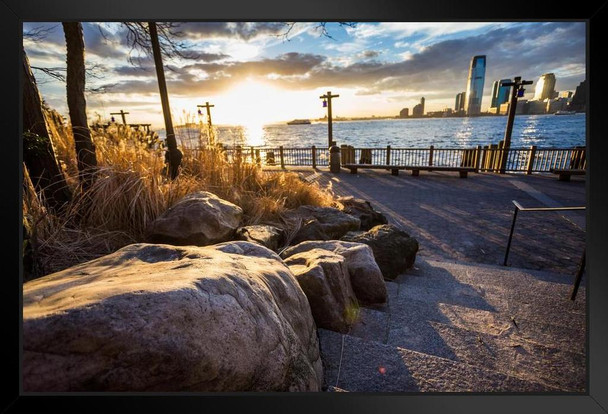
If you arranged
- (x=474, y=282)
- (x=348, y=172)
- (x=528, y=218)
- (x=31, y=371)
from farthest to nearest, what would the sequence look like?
1. (x=348, y=172)
2. (x=528, y=218)
3. (x=474, y=282)
4. (x=31, y=371)

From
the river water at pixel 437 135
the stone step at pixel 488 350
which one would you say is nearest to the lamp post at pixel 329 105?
the river water at pixel 437 135

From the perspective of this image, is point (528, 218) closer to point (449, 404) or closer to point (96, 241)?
point (449, 404)

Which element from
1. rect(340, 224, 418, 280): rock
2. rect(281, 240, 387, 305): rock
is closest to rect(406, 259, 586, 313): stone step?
rect(340, 224, 418, 280): rock

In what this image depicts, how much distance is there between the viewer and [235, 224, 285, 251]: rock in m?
2.62

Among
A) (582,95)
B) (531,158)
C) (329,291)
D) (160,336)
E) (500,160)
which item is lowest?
(329,291)

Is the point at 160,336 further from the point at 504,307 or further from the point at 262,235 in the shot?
the point at 504,307

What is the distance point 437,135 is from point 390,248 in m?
70.5

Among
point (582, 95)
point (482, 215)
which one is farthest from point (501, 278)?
point (482, 215)

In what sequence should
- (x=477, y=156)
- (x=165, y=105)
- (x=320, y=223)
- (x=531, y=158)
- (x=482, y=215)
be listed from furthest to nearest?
(x=477, y=156) < (x=531, y=158) < (x=482, y=215) < (x=165, y=105) < (x=320, y=223)

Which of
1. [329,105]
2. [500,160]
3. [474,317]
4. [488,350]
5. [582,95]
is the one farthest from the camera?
[329,105]

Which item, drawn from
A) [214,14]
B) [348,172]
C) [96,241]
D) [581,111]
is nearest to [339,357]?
[581,111]

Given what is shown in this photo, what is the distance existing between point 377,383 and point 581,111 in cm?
125

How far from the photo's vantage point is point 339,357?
1360 mm

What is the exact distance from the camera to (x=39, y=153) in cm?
219
